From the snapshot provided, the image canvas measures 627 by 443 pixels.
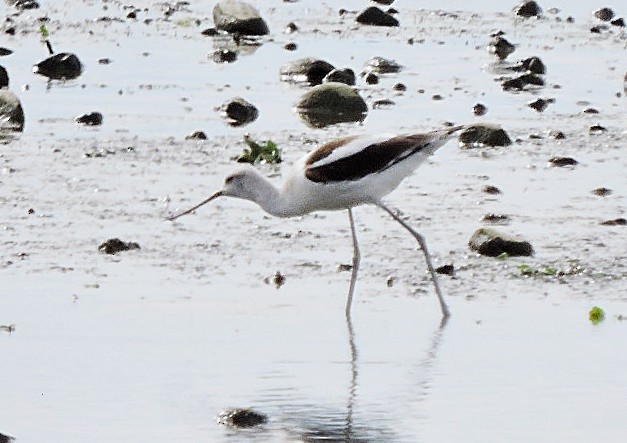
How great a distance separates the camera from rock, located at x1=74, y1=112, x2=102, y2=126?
47.1 ft

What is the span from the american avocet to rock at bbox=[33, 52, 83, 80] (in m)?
7.54

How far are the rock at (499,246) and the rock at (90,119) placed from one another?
16.7ft

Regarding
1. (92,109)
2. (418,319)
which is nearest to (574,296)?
(418,319)

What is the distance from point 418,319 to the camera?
8.77 m

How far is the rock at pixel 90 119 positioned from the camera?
1435 cm

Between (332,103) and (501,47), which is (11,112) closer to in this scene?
(332,103)

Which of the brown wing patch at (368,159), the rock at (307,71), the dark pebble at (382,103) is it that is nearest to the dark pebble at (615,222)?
the brown wing patch at (368,159)

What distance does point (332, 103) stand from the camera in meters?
14.9

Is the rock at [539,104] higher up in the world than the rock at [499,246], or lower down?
lower down

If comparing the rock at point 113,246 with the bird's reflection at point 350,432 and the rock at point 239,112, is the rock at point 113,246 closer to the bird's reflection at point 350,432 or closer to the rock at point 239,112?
the bird's reflection at point 350,432

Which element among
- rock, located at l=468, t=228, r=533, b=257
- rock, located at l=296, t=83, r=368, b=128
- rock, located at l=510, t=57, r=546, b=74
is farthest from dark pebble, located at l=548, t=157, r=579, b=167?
rock, located at l=510, t=57, r=546, b=74

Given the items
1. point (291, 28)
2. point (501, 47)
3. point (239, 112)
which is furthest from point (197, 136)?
point (291, 28)

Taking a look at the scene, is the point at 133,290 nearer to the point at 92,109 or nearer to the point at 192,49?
the point at 92,109

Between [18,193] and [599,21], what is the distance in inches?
426
